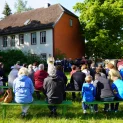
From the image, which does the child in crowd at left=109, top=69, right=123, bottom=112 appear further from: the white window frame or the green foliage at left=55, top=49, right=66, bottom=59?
the white window frame

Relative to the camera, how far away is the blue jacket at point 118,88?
8.85 m

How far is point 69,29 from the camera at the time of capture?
119 feet

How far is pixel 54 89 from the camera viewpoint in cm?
823

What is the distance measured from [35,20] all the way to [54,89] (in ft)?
96.2

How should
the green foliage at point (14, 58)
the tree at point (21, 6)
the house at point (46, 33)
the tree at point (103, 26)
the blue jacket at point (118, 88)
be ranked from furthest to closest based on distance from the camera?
1. the tree at point (21, 6)
2. the tree at point (103, 26)
3. the house at point (46, 33)
4. the green foliage at point (14, 58)
5. the blue jacket at point (118, 88)

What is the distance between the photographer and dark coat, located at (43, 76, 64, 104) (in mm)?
8164

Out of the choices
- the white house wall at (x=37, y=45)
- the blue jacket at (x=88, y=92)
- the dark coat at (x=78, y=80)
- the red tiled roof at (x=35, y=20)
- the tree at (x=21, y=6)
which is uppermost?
the tree at (x=21, y=6)

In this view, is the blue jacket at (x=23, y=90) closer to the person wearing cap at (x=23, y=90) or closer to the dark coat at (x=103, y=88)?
the person wearing cap at (x=23, y=90)

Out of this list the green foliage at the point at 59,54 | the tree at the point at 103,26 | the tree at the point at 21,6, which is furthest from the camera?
the tree at the point at 21,6

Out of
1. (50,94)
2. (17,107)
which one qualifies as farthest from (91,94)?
(17,107)

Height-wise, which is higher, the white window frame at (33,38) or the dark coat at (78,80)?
the white window frame at (33,38)

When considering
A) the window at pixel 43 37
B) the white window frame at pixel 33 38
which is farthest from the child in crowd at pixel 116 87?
the white window frame at pixel 33 38

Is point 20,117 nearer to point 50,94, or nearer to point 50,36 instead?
point 50,94

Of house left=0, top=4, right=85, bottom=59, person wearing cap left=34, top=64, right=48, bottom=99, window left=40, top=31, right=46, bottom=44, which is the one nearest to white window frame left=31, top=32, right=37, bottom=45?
house left=0, top=4, right=85, bottom=59
